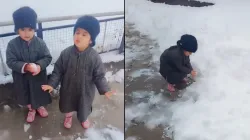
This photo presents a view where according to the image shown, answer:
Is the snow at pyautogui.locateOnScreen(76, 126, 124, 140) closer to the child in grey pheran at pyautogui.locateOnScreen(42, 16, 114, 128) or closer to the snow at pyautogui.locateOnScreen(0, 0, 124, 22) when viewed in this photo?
the child in grey pheran at pyautogui.locateOnScreen(42, 16, 114, 128)

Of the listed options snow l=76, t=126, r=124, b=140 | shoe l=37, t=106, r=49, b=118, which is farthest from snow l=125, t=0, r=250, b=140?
shoe l=37, t=106, r=49, b=118

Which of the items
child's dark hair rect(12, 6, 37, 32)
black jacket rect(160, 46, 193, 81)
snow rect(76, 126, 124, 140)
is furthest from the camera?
black jacket rect(160, 46, 193, 81)

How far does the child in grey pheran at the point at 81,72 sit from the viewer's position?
0.61m

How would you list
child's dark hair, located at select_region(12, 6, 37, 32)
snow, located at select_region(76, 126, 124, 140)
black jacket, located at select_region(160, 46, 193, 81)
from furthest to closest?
black jacket, located at select_region(160, 46, 193, 81) → snow, located at select_region(76, 126, 124, 140) → child's dark hair, located at select_region(12, 6, 37, 32)

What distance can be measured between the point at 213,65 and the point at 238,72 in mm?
77

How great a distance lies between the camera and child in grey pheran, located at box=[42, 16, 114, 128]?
24.0 inches

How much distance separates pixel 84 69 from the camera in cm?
65

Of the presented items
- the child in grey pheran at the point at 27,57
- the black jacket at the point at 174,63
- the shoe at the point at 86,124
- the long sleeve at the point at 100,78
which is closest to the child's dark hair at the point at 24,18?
the child in grey pheran at the point at 27,57

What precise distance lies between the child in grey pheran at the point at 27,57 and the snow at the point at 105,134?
0.15m

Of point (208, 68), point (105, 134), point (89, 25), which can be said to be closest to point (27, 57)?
point (89, 25)

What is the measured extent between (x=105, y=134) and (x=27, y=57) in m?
0.26

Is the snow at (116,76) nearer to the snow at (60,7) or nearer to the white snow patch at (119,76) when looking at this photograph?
the white snow patch at (119,76)

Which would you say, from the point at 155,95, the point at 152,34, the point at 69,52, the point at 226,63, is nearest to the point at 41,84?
the point at 69,52

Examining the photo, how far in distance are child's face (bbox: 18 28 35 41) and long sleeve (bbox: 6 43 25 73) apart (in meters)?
0.04
